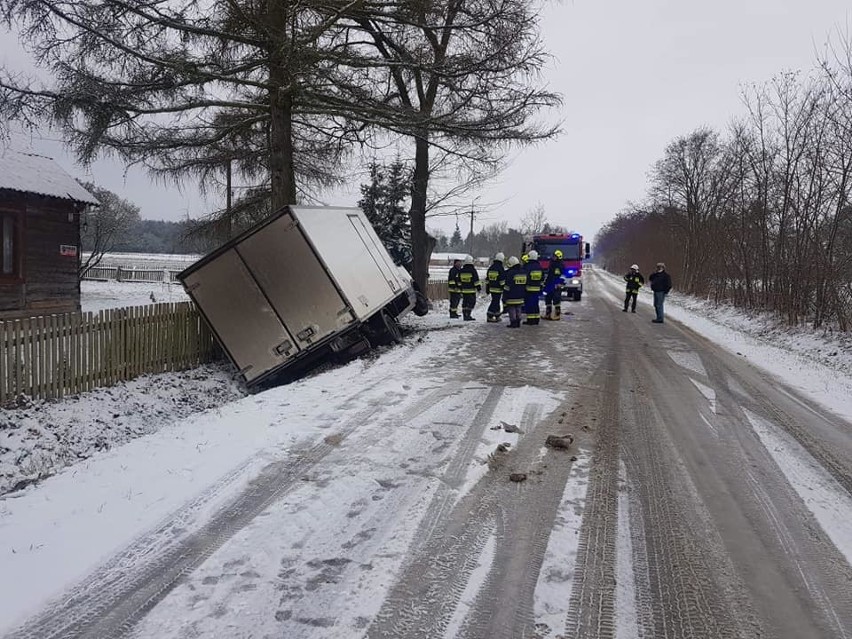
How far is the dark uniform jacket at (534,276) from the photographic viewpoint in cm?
1327

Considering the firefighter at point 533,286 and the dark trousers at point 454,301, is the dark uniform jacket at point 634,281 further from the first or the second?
the dark trousers at point 454,301

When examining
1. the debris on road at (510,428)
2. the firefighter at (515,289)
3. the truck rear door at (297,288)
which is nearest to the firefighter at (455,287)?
Answer: the firefighter at (515,289)

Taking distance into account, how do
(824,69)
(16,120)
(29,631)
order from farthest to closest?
(824,69) → (16,120) → (29,631)

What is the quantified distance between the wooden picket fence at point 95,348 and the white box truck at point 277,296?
50.9 inches

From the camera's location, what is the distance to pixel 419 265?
18.0 metres

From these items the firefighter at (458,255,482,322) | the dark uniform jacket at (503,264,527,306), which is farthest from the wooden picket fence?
the firefighter at (458,255,482,322)

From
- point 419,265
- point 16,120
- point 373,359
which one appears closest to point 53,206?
point 16,120

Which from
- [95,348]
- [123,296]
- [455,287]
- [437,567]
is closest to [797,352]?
[455,287]

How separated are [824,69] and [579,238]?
10384 mm

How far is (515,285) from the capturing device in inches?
524

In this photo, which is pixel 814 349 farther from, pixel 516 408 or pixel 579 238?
pixel 579 238

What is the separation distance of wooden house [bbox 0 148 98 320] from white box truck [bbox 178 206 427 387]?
8.37m

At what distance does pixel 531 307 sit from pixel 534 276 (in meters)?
0.86

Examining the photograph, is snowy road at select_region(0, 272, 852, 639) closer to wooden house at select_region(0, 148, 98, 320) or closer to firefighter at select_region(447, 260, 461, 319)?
firefighter at select_region(447, 260, 461, 319)
